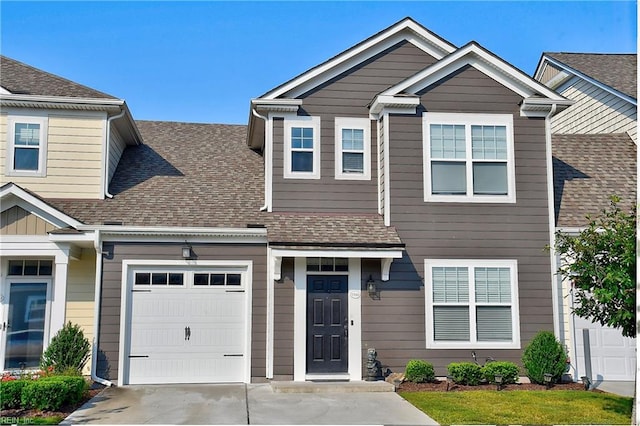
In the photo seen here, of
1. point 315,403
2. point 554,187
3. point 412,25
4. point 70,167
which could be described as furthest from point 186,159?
point 554,187

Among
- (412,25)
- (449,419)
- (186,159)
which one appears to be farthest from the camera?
(186,159)

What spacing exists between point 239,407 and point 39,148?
7250 mm

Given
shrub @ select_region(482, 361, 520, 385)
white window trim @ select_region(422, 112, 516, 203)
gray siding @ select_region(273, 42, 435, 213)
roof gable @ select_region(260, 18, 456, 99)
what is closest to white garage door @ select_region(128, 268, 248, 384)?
gray siding @ select_region(273, 42, 435, 213)

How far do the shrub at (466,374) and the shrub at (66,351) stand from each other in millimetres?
6902

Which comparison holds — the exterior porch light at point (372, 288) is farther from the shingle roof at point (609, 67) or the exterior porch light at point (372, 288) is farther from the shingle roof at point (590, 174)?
the shingle roof at point (609, 67)

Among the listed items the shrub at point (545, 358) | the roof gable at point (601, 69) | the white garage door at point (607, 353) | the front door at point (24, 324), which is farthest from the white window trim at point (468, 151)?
the front door at point (24, 324)

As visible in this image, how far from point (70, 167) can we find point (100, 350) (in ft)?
13.1

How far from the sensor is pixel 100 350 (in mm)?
12039

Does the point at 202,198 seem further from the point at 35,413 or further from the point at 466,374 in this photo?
the point at 466,374

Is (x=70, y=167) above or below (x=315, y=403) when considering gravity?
above

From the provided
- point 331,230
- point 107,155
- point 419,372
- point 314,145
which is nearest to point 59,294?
point 107,155

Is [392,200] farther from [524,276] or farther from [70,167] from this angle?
[70,167]

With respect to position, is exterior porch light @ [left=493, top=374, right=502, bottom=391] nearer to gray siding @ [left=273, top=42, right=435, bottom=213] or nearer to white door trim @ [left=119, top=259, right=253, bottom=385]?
gray siding @ [left=273, top=42, right=435, bottom=213]

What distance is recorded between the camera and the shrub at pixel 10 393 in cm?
928
